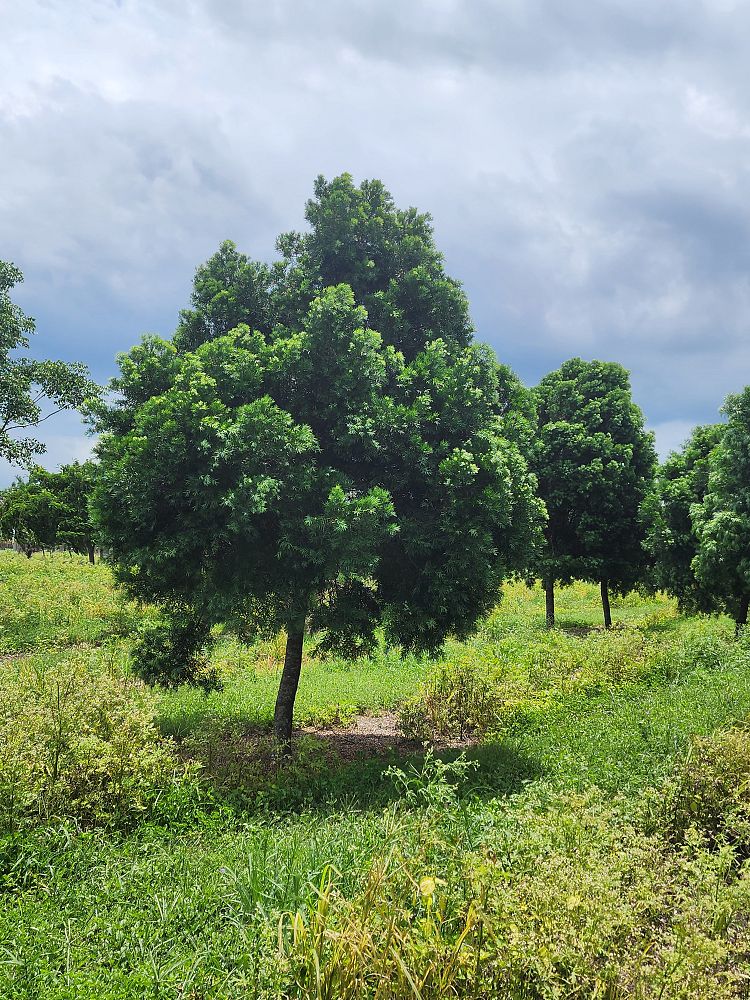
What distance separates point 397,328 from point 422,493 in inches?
107

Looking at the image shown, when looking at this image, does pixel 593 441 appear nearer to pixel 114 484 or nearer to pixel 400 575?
pixel 400 575

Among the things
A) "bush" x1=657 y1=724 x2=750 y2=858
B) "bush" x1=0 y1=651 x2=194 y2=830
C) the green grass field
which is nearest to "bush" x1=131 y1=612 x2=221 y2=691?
the green grass field

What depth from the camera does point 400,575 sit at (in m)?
9.02

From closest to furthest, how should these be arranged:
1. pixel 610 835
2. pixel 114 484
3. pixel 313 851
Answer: pixel 610 835, pixel 313 851, pixel 114 484

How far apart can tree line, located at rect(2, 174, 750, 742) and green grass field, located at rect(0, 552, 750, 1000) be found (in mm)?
1901

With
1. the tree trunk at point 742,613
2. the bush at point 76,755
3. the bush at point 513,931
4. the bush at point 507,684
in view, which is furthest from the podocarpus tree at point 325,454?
the tree trunk at point 742,613

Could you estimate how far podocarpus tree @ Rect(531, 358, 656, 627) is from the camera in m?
21.6

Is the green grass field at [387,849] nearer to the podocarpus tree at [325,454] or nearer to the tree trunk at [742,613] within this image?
the podocarpus tree at [325,454]

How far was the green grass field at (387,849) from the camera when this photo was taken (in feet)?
11.5

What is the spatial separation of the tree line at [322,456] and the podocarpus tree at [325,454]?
1.1 inches

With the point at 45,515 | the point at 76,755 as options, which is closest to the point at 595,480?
the point at 76,755

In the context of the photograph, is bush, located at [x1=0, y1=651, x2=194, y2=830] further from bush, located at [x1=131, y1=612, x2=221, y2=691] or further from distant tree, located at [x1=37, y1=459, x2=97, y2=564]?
distant tree, located at [x1=37, y1=459, x2=97, y2=564]

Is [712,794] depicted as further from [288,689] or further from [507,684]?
[288,689]

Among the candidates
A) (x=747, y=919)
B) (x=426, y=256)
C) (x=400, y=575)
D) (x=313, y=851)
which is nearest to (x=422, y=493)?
(x=400, y=575)
